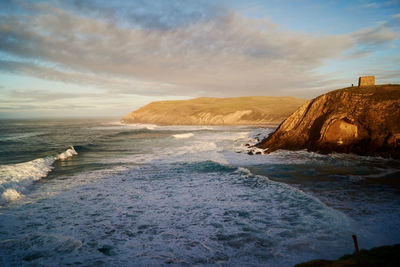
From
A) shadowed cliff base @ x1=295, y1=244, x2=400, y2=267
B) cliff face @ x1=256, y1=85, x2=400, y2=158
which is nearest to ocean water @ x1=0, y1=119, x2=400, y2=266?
shadowed cliff base @ x1=295, y1=244, x2=400, y2=267

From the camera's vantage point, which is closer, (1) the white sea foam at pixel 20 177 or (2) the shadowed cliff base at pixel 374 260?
(2) the shadowed cliff base at pixel 374 260

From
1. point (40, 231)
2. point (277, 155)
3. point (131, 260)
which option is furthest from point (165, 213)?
point (277, 155)

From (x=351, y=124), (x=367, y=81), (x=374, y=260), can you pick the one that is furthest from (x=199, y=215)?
(x=367, y=81)

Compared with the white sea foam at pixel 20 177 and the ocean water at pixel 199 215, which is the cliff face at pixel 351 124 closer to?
the ocean water at pixel 199 215

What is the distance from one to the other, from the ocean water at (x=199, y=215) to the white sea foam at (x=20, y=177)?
9 centimetres

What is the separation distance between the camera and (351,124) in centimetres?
1955

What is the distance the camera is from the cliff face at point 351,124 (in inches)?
707

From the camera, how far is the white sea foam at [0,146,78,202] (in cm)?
1121

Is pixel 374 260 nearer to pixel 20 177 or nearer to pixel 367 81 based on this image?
pixel 20 177

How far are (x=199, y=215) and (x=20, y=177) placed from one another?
1253cm

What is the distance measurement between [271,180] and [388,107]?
14235 mm

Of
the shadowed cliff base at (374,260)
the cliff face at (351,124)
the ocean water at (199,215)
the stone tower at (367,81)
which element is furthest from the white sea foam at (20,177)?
the stone tower at (367,81)

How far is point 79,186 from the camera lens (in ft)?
41.4

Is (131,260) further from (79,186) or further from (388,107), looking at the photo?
(388,107)
